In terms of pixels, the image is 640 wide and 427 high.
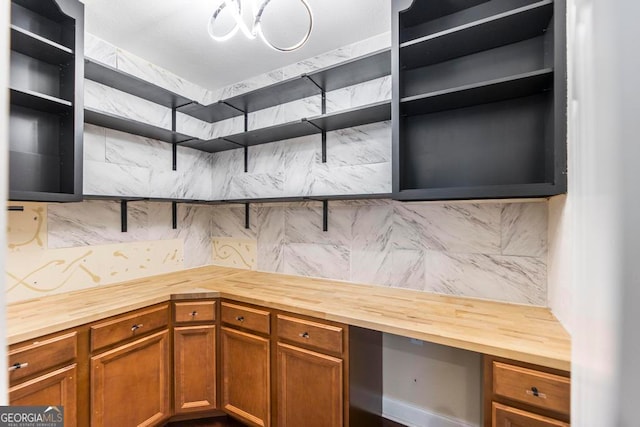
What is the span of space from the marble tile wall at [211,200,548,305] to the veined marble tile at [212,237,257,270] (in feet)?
0.26

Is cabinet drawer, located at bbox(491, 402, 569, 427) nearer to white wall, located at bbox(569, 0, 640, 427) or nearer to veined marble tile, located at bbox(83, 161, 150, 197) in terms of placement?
white wall, located at bbox(569, 0, 640, 427)

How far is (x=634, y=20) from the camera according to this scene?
0.26 metres

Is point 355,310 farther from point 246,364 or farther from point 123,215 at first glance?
point 123,215

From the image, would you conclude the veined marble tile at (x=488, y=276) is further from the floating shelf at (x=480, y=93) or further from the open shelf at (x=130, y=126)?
the open shelf at (x=130, y=126)

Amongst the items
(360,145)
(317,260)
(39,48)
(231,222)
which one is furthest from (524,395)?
(39,48)

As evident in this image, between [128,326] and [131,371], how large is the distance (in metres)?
0.26

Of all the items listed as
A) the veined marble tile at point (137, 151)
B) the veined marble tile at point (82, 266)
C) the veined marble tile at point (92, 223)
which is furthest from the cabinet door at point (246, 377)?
the veined marble tile at point (137, 151)

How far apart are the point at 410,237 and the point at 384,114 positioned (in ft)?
2.66

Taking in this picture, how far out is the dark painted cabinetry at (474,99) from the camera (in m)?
1.30

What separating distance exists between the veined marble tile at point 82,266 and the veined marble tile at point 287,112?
1.28m

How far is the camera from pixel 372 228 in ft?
6.56

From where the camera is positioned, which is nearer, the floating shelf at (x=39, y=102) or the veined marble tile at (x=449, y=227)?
the floating shelf at (x=39, y=102)

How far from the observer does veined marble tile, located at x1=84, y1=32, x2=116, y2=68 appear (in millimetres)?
1919

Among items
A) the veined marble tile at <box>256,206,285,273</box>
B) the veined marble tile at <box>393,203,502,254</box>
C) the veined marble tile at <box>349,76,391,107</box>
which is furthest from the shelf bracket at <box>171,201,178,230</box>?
the veined marble tile at <box>393,203,502,254</box>
